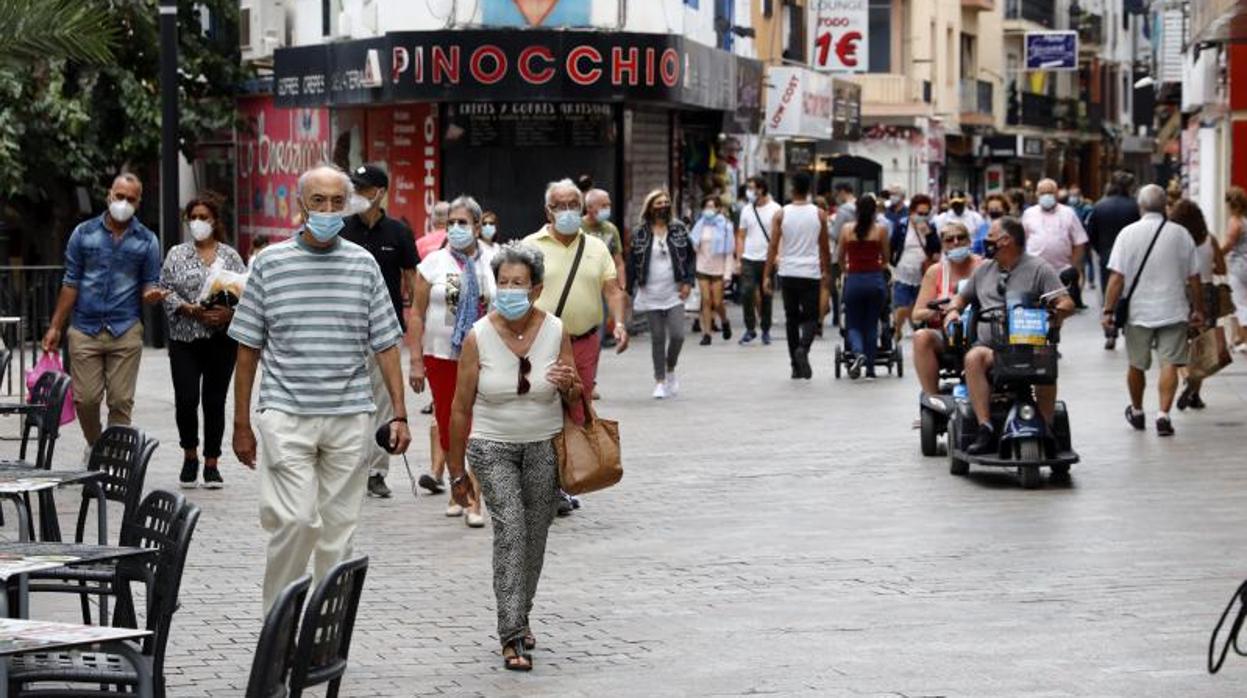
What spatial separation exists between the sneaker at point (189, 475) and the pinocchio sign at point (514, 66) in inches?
524

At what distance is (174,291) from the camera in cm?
1478

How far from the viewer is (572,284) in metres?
13.9

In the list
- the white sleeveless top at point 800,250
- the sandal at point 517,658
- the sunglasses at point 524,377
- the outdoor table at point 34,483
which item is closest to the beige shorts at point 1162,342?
the white sleeveless top at point 800,250

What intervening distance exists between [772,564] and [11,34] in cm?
429

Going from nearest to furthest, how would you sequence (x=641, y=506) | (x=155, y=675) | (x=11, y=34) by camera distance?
(x=155, y=675) < (x=11, y=34) < (x=641, y=506)

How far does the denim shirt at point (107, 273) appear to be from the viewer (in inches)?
582

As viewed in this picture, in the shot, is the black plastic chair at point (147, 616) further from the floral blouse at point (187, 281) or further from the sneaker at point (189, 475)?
the sneaker at point (189, 475)

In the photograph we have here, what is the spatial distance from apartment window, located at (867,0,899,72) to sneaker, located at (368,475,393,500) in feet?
152

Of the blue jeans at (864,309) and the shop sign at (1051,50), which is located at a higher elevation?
the shop sign at (1051,50)

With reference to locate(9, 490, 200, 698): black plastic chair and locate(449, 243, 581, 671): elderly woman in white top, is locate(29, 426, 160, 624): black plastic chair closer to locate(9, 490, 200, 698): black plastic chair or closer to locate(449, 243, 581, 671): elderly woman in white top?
locate(9, 490, 200, 698): black plastic chair

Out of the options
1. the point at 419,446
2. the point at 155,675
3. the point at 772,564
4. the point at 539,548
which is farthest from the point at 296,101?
the point at 155,675

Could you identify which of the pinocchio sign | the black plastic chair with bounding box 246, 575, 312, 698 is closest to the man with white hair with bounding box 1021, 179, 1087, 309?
the pinocchio sign

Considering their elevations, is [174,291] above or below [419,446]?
above

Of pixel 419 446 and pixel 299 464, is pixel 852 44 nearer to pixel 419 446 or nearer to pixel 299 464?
pixel 419 446
